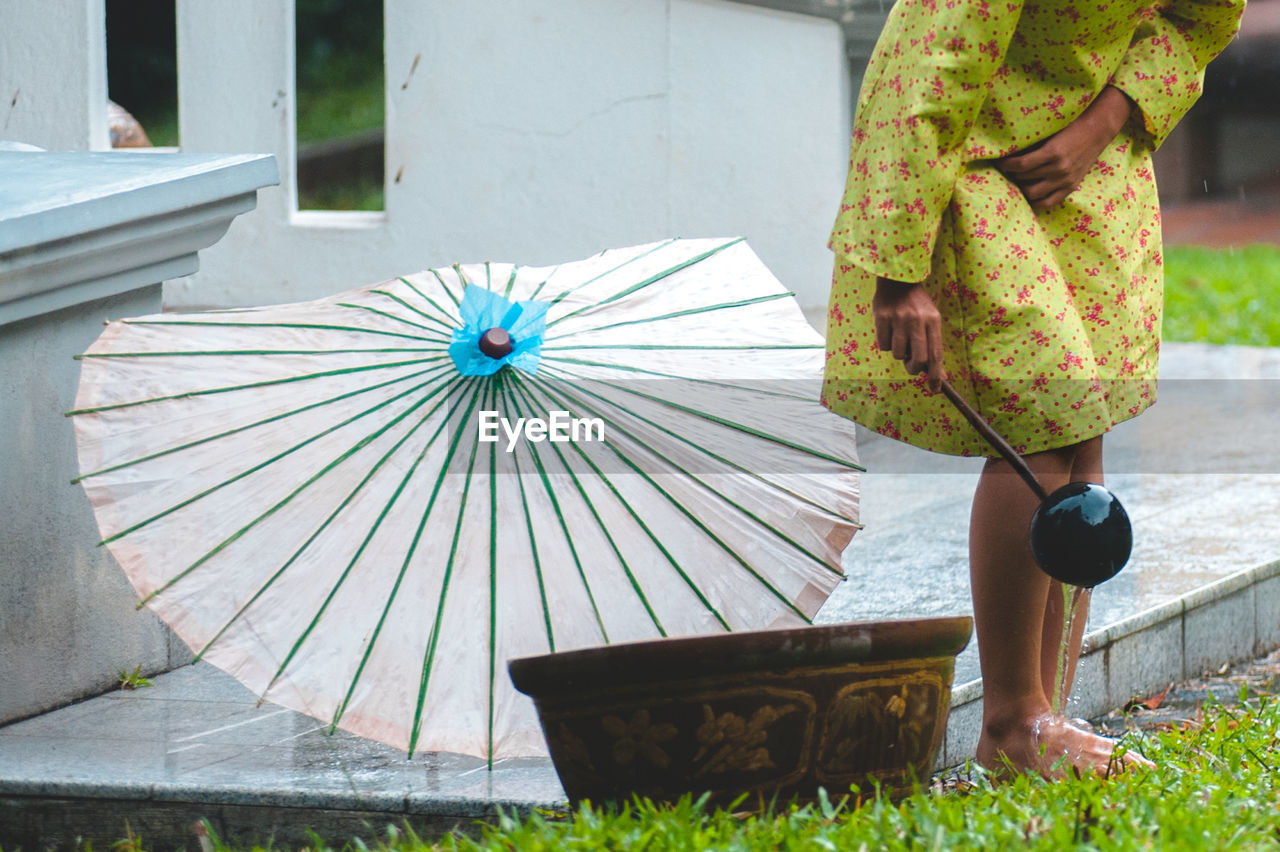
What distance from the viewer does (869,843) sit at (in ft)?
6.48

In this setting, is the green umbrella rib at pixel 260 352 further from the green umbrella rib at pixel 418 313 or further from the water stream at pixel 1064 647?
the water stream at pixel 1064 647

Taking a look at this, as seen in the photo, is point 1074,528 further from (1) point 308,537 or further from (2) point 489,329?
(1) point 308,537

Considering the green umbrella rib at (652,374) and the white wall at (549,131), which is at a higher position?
the white wall at (549,131)

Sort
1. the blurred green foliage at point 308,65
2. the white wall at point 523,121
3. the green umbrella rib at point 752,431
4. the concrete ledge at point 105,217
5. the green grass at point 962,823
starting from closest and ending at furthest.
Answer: the green grass at point 962,823 < the green umbrella rib at point 752,431 < the concrete ledge at point 105,217 < the white wall at point 523,121 < the blurred green foliage at point 308,65

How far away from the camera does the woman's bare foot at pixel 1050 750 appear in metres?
2.46

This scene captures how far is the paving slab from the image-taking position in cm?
251

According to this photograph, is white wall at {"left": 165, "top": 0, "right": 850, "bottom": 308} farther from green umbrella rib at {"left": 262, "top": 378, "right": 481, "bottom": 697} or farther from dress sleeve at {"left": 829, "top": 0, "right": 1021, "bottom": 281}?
dress sleeve at {"left": 829, "top": 0, "right": 1021, "bottom": 281}

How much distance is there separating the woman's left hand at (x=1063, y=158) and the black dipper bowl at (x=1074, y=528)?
0.37 metres

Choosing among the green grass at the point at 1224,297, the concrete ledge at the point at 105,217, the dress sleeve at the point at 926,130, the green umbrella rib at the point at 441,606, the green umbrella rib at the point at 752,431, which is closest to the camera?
the dress sleeve at the point at 926,130

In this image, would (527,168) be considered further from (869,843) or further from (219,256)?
(869,843)

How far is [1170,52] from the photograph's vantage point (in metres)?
2.50

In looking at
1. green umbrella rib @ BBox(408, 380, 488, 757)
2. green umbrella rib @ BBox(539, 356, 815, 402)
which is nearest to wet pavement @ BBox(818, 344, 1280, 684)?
green umbrella rib @ BBox(539, 356, 815, 402)

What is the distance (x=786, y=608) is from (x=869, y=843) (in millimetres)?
573

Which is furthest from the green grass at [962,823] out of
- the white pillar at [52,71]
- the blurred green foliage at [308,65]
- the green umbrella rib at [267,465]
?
the blurred green foliage at [308,65]
